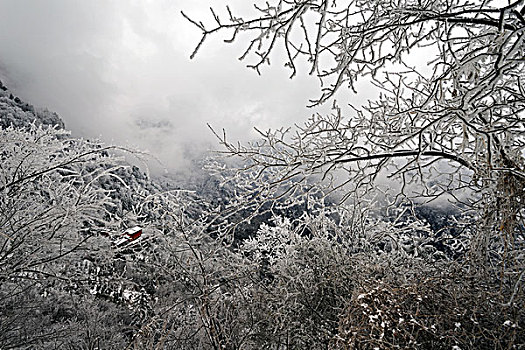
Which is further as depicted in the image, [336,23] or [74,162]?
[74,162]

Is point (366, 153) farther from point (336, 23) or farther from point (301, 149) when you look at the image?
point (336, 23)

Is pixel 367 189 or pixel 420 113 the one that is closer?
pixel 420 113

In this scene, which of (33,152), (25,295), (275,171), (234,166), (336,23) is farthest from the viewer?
(25,295)

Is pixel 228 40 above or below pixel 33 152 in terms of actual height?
below

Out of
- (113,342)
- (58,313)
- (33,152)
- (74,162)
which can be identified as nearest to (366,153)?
(74,162)

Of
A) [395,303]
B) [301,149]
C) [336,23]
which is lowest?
[395,303]

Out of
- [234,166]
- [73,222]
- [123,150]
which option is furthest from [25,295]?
[234,166]

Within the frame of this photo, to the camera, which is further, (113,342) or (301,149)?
(113,342)

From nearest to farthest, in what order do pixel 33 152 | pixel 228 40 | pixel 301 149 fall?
pixel 228 40 < pixel 301 149 < pixel 33 152

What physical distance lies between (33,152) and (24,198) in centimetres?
88

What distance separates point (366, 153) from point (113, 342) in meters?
5.65

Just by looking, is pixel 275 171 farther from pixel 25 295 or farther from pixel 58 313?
pixel 58 313

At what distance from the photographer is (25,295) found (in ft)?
17.0

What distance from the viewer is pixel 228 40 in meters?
1.54
